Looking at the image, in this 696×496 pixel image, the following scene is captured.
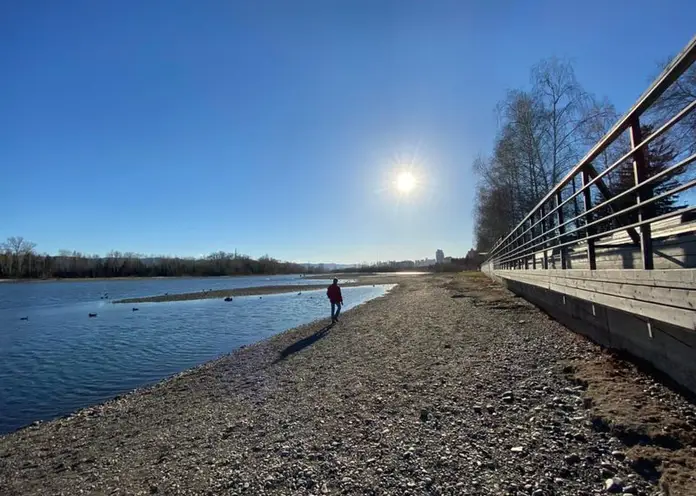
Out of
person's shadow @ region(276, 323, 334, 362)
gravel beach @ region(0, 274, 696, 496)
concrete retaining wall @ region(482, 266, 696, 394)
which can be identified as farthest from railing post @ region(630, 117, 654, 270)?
person's shadow @ region(276, 323, 334, 362)

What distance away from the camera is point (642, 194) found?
368 cm

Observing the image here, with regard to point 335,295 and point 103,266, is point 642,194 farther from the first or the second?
point 103,266

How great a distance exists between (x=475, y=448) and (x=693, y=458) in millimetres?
1726

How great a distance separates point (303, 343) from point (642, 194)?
1049 cm

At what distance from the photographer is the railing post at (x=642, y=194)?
3473 millimetres

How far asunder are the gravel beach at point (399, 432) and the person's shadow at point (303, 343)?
208 cm

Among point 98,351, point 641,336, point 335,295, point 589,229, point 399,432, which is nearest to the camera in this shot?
point 399,432

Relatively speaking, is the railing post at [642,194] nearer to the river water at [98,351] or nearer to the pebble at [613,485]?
the pebble at [613,485]

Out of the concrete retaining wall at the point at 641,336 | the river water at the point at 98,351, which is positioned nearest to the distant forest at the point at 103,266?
the river water at the point at 98,351

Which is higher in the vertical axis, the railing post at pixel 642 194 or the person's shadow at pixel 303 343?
the railing post at pixel 642 194

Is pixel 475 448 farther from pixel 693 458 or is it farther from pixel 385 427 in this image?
pixel 693 458

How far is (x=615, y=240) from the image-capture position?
5.98 meters

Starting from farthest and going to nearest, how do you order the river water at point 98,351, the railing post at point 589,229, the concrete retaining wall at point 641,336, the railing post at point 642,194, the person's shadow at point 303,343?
the person's shadow at point 303,343 < the river water at point 98,351 < the railing post at point 589,229 < the concrete retaining wall at point 641,336 < the railing post at point 642,194

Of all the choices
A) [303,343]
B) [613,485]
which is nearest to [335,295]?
[303,343]
